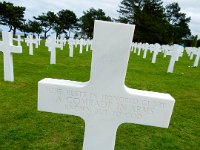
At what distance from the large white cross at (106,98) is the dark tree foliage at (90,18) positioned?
52219 mm

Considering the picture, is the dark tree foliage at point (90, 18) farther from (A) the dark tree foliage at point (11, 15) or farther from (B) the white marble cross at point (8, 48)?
(B) the white marble cross at point (8, 48)

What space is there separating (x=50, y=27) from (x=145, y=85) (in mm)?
53716

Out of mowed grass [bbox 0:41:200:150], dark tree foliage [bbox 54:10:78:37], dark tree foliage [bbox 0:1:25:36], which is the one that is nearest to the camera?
mowed grass [bbox 0:41:200:150]

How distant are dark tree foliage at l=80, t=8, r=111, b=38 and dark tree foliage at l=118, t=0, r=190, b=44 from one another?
6.77 m

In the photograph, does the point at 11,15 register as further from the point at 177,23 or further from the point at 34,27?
the point at 177,23

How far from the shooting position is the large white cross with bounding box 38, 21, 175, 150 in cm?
189

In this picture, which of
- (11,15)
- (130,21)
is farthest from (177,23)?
(11,15)

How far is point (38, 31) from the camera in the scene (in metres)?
54.5

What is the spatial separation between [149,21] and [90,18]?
16.8 metres

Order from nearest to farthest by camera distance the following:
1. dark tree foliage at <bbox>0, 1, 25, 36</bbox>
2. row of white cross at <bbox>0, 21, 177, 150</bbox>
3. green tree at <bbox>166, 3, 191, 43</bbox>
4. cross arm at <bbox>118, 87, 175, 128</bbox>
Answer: row of white cross at <bbox>0, 21, 177, 150</bbox> → cross arm at <bbox>118, 87, 175, 128</bbox> → dark tree foliage at <bbox>0, 1, 25, 36</bbox> → green tree at <bbox>166, 3, 191, 43</bbox>

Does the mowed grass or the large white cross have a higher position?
the large white cross

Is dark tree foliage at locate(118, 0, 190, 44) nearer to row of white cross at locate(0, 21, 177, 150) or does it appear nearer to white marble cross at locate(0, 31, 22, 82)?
white marble cross at locate(0, 31, 22, 82)

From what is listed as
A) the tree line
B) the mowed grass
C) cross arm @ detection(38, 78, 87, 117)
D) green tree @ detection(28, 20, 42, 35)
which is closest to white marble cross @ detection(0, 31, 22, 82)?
the mowed grass

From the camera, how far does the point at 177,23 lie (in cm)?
5888
